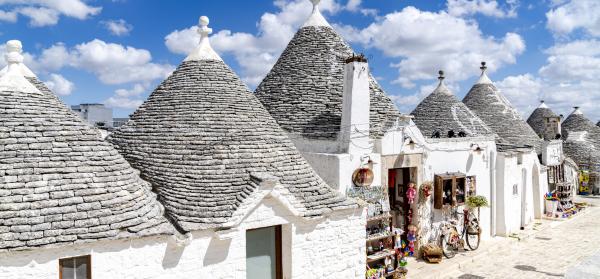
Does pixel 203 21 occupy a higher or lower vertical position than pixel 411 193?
higher

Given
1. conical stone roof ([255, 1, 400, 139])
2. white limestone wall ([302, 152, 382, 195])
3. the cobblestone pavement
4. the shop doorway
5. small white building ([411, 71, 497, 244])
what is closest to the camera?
white limestone wall ([302, 152, 382, 195])

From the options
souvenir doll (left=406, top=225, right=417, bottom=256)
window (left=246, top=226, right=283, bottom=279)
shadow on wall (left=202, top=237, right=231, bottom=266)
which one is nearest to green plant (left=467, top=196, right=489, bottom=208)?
souvenir doll (left=406, top=225, right=417, bottom=256)

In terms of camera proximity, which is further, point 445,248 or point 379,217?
point 445,248

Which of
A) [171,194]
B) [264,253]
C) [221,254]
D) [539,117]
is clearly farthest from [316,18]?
[539,117]

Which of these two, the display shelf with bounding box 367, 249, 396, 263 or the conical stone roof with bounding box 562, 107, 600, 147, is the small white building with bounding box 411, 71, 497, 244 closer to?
the display shelf with bounding box 367, 249, 396, 263

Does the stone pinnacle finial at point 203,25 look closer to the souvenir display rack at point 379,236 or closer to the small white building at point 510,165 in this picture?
the souvenir display rack at point 379,236

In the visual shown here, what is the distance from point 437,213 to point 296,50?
22.9ft

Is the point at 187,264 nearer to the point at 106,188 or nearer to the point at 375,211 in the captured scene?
the point at 106,188

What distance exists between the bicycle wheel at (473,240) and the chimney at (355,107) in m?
6.16

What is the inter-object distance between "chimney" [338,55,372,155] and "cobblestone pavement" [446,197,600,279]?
15.6ft

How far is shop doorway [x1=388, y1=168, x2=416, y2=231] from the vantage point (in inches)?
499

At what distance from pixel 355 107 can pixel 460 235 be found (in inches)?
258

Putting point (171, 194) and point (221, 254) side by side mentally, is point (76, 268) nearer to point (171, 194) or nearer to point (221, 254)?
point (171, 194)

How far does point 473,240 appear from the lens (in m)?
14.4
